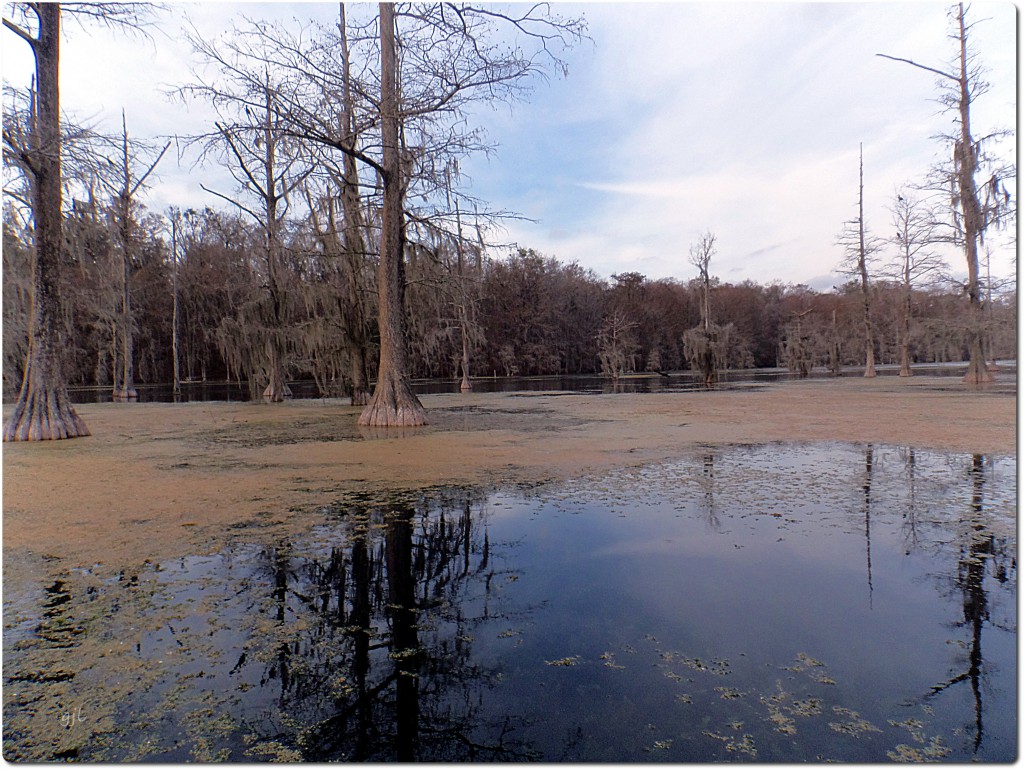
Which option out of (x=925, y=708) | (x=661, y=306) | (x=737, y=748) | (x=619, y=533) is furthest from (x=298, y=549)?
(x=661, y=306)

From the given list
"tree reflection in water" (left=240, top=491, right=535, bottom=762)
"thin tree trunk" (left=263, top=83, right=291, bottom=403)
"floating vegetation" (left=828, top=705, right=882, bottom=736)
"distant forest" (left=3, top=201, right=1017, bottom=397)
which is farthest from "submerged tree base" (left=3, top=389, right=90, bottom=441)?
"floating vegetation" (left=828, top=705, right=882, bottom=736)

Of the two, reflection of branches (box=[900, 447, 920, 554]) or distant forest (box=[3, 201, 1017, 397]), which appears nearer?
reflection of branches (box=[900, 447, 920, 554])

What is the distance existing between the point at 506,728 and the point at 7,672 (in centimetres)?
201

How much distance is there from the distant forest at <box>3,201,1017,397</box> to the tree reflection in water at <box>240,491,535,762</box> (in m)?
10.1

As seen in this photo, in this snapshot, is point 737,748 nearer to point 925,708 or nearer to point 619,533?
point 925,708

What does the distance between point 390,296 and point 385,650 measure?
9773 mm

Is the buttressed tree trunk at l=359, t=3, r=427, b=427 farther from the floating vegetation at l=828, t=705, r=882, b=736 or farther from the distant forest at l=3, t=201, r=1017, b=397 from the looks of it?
the floating vegetation at l=828, t=705, r=882, b=736

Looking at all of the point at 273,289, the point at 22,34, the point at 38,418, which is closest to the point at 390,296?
the point at 38,418

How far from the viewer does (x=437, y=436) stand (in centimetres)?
927

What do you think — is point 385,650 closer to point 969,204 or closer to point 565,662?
point 565,662

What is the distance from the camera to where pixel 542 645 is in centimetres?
228

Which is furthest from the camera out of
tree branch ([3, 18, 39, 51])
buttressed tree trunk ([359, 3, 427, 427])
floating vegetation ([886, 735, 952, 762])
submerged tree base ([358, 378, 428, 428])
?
buttressed tree trunk ([359, 3, 427, 427])

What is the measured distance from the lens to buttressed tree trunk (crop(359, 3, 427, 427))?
11109 millimetres
